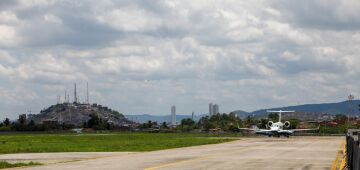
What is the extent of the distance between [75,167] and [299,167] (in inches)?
431

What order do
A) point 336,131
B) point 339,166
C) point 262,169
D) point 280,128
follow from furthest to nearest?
1. point 336,131
2. point 280,128
3. point 339,166
4. point 262,169

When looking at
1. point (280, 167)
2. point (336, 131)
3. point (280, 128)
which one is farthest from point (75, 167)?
point (336, 131)

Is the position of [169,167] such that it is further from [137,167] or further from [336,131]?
[336,131]

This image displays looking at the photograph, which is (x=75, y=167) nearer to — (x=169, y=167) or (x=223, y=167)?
(x=169, y=167)

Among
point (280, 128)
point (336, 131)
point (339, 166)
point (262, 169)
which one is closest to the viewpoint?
point (262, 169)

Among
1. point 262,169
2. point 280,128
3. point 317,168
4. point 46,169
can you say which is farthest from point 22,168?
point 280,128

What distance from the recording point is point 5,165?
117 feet

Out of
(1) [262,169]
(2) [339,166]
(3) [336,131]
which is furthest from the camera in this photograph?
(3) [336,131]

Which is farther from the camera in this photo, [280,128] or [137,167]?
[280,128]

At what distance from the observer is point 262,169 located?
32062mm

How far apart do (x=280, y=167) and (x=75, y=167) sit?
10.0 m

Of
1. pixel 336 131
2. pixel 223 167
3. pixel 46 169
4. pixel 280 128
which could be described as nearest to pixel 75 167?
pixel 46 169

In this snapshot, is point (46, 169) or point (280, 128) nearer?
point (46, 169)

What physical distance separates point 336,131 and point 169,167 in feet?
529
